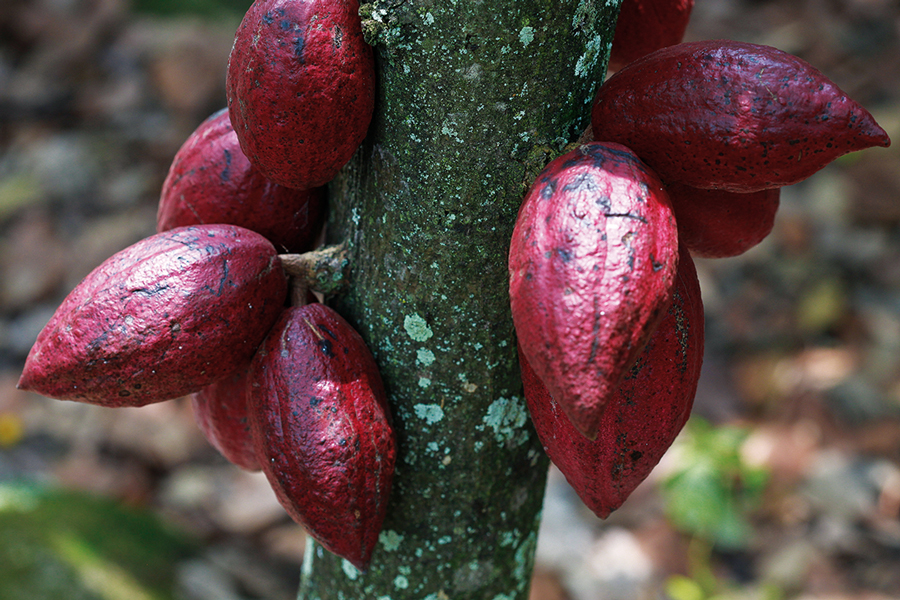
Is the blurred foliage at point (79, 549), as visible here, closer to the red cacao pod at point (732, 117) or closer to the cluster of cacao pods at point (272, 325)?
the cluster of cacao pods at point (272, 325)

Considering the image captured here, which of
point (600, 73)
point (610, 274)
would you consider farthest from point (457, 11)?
point (610, 274)

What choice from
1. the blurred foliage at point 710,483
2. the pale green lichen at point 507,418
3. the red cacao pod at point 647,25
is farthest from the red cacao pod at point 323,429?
the blurred foliage at point 710,483

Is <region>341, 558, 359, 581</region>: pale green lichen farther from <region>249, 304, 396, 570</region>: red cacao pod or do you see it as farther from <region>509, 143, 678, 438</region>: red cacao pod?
<region>509, 143, 678, 438</region>: red cacao pod

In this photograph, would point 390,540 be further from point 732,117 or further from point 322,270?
point 732,117

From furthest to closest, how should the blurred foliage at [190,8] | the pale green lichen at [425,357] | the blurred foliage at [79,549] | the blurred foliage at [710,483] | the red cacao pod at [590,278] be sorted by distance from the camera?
the blurred foliage at [190,8]
the blurred foliage at [710,483]
the blurred foliage at [79,549]
the pale green lichen at [425,357]
the red cacao pod at [590,278]

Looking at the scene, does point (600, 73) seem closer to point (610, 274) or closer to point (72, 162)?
point (610, 274)

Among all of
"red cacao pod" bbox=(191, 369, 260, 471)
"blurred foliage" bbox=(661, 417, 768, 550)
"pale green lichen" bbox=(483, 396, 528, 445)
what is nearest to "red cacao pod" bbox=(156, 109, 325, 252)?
"red cacao pod" bbox=(191, 369, 260, 471)
